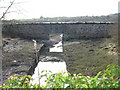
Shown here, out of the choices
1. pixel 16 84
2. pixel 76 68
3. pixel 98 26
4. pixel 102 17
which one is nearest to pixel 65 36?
pixel 98 26

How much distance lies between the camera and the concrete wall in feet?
49.9

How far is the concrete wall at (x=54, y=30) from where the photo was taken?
15.2m

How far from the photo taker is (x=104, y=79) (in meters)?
2.04

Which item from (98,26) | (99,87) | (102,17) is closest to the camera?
(99,87)

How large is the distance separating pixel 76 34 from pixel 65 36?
954 millimetres

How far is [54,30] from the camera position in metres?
15.6

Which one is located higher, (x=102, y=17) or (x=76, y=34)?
(x=102, y=17)

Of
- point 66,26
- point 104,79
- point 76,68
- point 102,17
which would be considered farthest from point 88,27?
point 104,79

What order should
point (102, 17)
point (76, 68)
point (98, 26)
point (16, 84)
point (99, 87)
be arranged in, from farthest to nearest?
point (102, 17) < point (98, 26) < point (76, 68) < point (16, 84) < point (99, 87)

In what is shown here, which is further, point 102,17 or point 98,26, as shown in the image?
point 102,17

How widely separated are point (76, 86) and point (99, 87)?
24 centimetres

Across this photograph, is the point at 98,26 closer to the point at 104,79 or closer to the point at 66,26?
the point at 66,26

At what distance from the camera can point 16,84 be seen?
213 cm

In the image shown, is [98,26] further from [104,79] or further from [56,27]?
[104,79]
